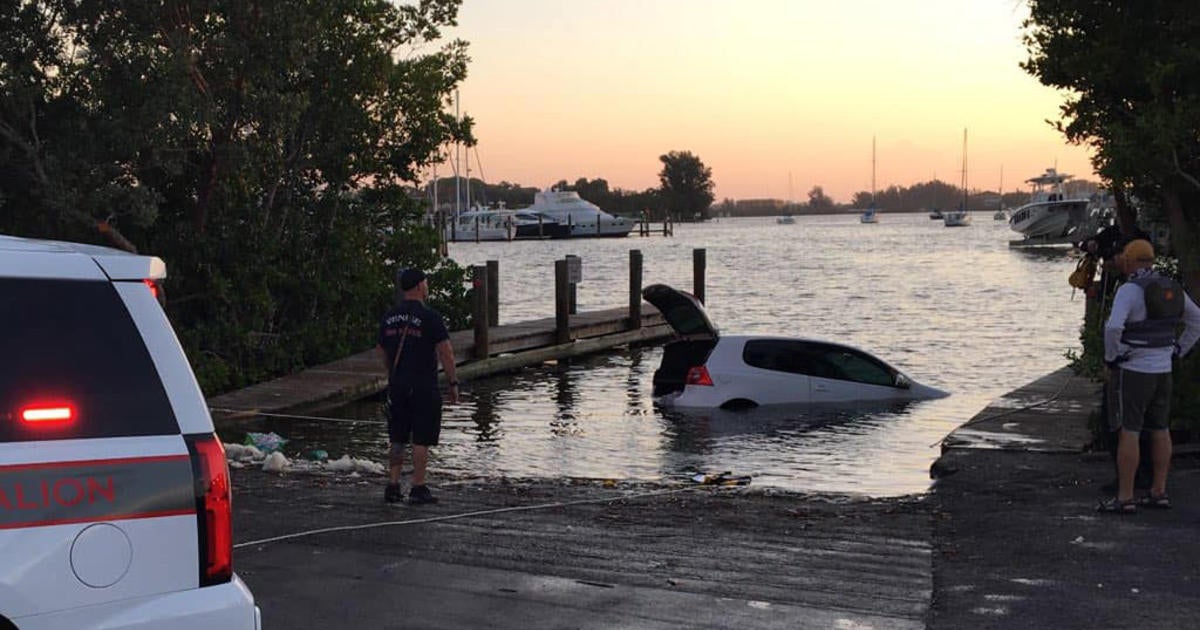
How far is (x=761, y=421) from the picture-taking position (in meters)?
19.3

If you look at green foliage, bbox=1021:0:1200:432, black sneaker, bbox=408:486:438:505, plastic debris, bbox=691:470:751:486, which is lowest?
plastic debris, bbox=691:470:751:486

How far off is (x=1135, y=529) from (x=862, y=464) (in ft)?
23.2

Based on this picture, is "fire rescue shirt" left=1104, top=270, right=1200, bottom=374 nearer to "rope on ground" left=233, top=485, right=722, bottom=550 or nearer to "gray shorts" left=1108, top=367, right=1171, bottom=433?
"gray shorts" left=1108, top=367, right=1171, bottom=433

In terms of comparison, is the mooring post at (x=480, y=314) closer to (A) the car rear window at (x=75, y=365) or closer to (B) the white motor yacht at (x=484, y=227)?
(A) the car rear window at (x=75, y=365)

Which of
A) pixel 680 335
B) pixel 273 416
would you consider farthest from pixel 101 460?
pixel 680 335

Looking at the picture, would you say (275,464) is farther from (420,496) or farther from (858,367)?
(858,367)

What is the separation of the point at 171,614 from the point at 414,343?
630 cm

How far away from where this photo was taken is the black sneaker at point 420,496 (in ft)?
33.8

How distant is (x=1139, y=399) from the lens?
9.22m

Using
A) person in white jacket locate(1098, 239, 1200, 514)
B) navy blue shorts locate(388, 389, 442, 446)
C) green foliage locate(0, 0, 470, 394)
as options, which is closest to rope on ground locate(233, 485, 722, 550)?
navy blue shorts locate(388, 389, 442, 446)

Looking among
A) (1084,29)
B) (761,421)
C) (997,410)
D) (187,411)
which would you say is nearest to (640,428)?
(761,421)

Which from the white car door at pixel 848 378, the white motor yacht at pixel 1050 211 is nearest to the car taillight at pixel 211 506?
the white car door at pixel 848 378

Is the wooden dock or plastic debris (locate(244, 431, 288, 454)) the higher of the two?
plastic debris (locate(244, 431, 288, 454))

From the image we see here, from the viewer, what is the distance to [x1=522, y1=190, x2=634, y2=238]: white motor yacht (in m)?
150
